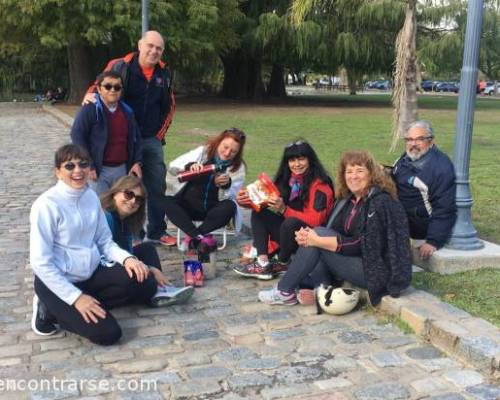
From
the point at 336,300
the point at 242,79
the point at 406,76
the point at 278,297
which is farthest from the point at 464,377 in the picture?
the point at 242,79

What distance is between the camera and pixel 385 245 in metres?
4.79

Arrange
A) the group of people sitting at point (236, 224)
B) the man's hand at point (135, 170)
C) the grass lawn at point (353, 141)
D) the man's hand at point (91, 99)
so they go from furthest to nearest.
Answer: the man's hand at point (135, 170) → the man's hand at point (91, 99) → the grass lawn at point (353, 141) → the group of people sitting at point (236, 224)

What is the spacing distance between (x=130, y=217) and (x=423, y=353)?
2374mm

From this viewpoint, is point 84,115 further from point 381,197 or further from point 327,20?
point 327,20

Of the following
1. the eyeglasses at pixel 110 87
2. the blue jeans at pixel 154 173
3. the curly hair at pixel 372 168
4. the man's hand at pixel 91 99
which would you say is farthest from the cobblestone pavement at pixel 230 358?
the eyeglasses at pixel 110 87

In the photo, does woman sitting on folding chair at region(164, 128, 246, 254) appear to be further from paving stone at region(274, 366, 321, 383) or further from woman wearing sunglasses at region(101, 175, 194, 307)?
paving stone at region(274, 366, 321, 383)

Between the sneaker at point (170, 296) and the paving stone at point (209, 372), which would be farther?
the sneaker at point (170, 296)

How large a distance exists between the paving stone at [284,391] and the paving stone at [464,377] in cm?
87

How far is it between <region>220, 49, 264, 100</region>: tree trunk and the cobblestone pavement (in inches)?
1258

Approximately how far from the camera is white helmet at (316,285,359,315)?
4848mm

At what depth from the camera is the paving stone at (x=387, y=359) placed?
408cm

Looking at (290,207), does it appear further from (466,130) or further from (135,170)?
(466,130)

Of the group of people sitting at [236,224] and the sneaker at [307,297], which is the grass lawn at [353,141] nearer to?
the group of people sitting at [236,224]

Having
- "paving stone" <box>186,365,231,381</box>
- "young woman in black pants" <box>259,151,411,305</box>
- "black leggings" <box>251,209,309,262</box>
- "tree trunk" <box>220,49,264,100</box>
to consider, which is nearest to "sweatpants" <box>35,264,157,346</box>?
"paving stone" <box>186,365,231,381</box>
